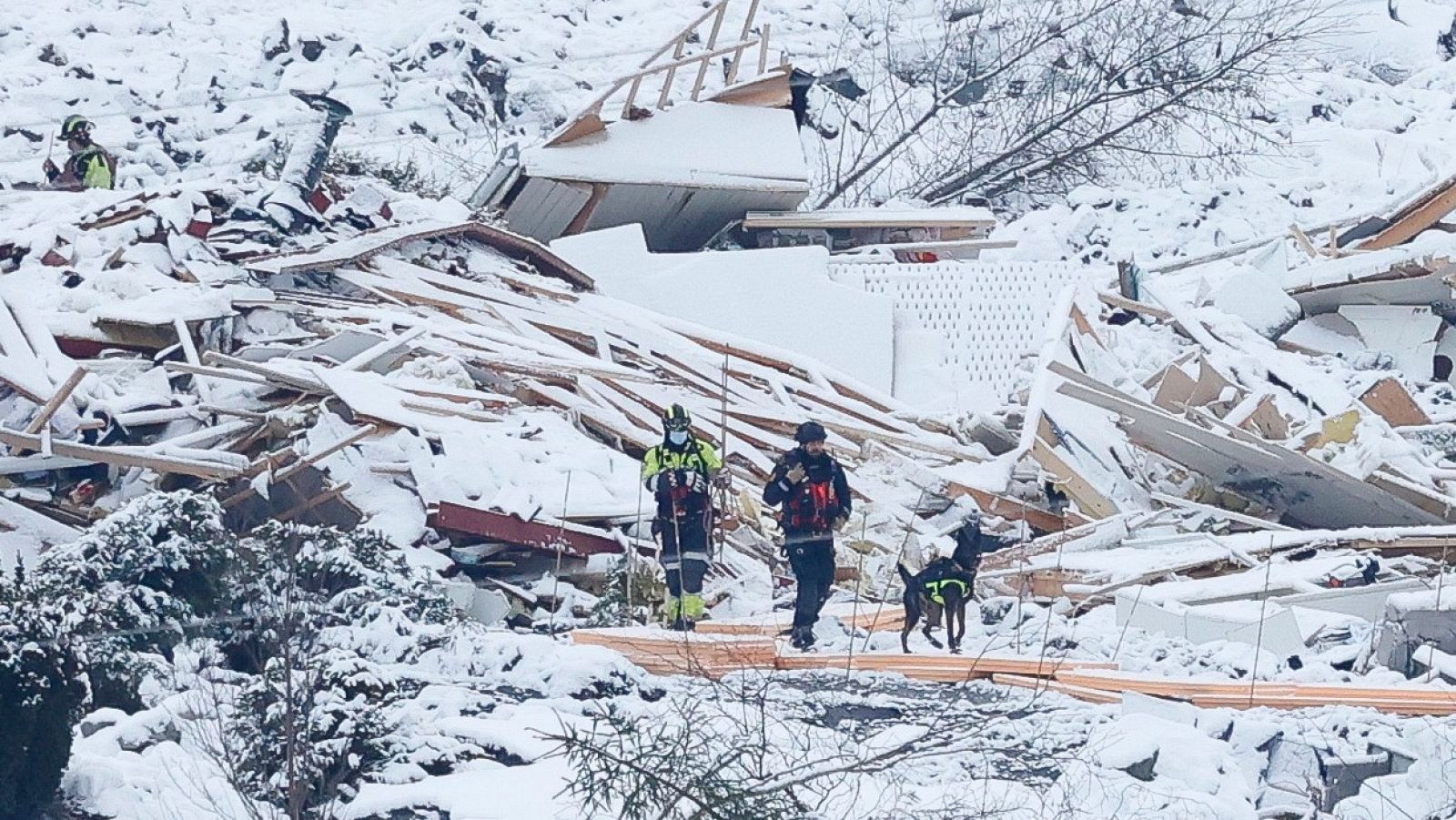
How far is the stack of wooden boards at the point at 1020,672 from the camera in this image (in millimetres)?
7082

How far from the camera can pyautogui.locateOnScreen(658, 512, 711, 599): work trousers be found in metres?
9.22

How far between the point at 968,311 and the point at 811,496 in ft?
21.3

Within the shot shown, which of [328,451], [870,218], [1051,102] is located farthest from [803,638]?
[1051,102]

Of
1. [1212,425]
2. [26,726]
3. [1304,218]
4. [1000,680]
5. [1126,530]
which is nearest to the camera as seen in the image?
[26,726]

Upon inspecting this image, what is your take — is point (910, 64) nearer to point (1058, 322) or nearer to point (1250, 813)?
point (1058, 322)

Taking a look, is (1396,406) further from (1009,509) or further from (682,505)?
(682,505)

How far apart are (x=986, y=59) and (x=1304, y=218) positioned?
3491 millimetres

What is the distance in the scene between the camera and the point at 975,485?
11891mm

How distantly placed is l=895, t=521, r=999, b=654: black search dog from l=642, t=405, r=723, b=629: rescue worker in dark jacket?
101cm

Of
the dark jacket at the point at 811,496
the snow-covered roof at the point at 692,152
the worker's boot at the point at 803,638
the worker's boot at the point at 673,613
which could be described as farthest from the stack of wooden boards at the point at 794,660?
the snow-covered roof at the point at 692,152

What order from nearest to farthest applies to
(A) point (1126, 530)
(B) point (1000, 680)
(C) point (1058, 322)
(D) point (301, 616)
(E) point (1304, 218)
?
(D) point (301, 616), (B) point (1000, 680), (A) point (1126, 530), (C) point (1058, 322), (E) point (1304, 218)

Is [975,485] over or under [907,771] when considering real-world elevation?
under

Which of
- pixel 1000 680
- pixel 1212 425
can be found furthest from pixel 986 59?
pixel 1000 680

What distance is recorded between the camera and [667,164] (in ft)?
49.8
